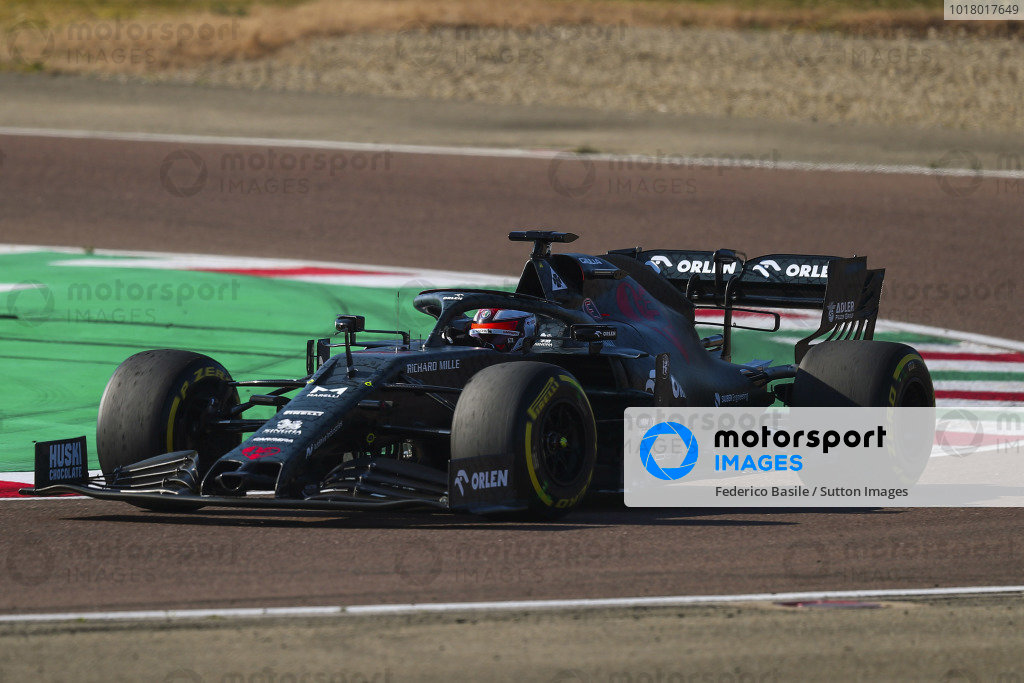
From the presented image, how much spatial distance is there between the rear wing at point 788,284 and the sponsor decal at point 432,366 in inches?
99.4

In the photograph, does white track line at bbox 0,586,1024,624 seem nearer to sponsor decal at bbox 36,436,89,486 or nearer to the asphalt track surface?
the asphalt track surface

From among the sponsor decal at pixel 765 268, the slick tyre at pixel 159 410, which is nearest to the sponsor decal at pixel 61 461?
the slick tyre at pixel 159 410

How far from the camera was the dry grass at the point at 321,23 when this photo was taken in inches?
1412

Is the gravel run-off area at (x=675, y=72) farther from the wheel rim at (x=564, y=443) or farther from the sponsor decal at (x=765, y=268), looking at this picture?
the wheel rim at (x=564, y=443)

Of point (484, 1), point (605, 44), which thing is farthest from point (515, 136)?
point (484, 1)

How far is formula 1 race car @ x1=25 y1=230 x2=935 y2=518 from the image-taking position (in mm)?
8312

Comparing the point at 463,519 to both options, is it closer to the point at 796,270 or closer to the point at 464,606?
the point at 464,606

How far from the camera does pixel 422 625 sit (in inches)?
256

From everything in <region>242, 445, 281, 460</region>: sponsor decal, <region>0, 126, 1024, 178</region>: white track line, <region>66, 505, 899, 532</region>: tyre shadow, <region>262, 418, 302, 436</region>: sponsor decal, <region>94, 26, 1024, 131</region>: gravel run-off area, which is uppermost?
<region>94, 26, 1024, 131</region>: gravel run-off area

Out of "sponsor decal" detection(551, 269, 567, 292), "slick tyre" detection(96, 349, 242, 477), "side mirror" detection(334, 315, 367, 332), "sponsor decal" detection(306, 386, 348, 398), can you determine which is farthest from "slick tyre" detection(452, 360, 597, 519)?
"slick tyre" detection(96, 349, 242, 477)

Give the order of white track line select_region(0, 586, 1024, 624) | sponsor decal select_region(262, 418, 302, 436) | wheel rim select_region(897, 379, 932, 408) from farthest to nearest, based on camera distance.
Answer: wheel rim select_region(897, 379, 932, 408) → sponsor decal select_region(262, 418, 302, 436) → white track line select_region(0, 586, 1024, 624)

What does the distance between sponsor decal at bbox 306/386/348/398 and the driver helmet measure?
1133 mm

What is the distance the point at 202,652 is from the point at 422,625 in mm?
856

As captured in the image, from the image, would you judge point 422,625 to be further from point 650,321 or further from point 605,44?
point 605,44
